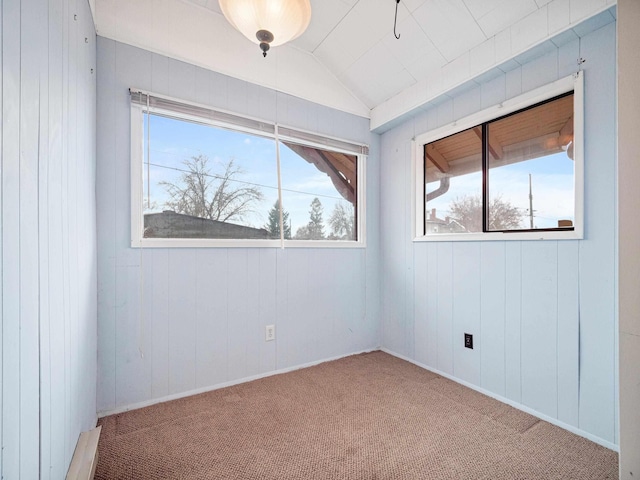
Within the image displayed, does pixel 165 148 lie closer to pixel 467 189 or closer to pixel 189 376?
pixel 189 376

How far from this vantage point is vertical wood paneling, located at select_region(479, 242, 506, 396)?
6.84ft

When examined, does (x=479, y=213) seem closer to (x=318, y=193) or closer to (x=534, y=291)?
(x=534, y=291)

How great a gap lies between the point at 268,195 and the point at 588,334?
2250 millimetres

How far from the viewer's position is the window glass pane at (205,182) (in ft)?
6.77

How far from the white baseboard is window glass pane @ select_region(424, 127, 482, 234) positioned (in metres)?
2.57

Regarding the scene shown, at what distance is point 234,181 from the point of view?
2.35m

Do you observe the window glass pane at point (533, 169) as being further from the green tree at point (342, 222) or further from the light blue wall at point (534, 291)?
the green tree at point (342, 222)

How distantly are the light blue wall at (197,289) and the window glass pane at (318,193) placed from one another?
189 millimetres

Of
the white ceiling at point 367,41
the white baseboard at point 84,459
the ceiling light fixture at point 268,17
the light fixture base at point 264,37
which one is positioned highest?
the white ceiling at point 367,41

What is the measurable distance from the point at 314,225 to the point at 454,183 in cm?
123

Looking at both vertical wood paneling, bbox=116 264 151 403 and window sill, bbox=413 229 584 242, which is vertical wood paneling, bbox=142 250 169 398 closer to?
vertical wood paneling, bbox=116 264 151 403

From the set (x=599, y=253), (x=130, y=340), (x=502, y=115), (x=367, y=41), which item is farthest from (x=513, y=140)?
(x=130, y=340)

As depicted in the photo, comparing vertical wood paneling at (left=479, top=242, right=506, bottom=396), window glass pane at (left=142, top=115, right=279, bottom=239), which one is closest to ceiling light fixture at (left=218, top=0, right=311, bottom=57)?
window glass pane at (left=142, top=115, right=279, bottom=239)

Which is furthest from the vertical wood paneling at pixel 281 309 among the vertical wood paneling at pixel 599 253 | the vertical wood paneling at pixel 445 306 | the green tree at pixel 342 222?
the vertical wood paneling at pixel 599 253
